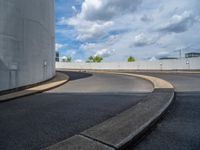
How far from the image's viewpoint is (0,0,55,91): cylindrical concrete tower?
9273mm

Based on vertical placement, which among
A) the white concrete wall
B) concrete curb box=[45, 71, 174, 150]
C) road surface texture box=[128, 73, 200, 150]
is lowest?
road surface texture box=[128, 73, 200, 150]

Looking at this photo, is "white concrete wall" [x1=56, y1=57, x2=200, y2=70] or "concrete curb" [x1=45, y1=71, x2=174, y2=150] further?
"white concrete wall" [x1=56, y1=57, x2=200, y2=70]

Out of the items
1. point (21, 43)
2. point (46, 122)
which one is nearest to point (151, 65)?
point (21, 43)

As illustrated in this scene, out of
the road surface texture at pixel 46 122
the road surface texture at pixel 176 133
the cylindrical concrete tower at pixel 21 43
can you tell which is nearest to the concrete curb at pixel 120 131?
the road surface texture at pixel 176 133

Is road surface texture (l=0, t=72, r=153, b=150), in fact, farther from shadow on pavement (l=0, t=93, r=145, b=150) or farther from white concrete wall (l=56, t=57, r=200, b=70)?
white concrete wall (l=56, t=57, r=200, b=70)

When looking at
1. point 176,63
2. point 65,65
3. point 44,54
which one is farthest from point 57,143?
point 65,65

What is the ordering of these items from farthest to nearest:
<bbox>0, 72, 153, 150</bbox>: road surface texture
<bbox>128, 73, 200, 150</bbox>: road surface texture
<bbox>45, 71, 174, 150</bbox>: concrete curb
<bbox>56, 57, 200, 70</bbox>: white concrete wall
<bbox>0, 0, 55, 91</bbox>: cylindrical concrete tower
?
<bbox>56, 57, 200, 70</bbox>: white concrete wall, <bbox>0, 0, 55, 91</bbox>: cylindrical concrete tower, <bbox>0, 72, 153, 150</bbox>: road surface texture, <bbox>128, 73, 200, 150</bbox>: road surface texture, <bbox>45, 71, 174, 150</bbox>: concrete curb

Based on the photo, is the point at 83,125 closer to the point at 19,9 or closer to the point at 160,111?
the point at 160,111

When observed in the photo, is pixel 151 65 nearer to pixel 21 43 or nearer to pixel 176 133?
pixel 21 43

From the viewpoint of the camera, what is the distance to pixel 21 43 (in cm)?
1038

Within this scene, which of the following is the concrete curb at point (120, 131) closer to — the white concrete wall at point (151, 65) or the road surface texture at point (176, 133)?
the road surface texture at point (176, 133)

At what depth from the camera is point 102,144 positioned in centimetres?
325

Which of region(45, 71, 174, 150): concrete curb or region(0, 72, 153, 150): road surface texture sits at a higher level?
region(45, 71, 174, 150): concrete curb

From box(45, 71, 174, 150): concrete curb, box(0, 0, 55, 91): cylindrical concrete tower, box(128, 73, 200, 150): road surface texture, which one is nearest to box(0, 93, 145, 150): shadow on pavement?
box(45, 71, 174, 150): concrete curb
